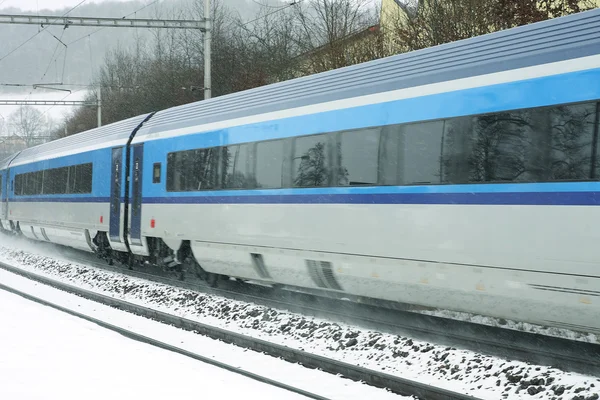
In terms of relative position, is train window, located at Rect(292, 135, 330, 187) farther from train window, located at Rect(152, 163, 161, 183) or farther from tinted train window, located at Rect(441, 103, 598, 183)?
train window, located at Rect(152, 163, 161, 183)

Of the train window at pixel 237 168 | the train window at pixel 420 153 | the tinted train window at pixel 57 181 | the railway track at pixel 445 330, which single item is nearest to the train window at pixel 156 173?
the railway track at pixel 445 330

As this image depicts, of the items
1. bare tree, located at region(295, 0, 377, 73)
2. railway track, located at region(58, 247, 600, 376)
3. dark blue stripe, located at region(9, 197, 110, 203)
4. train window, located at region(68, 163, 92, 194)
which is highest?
bare tree, located at region(295, 0, 377, 73)

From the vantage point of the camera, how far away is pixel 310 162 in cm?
938

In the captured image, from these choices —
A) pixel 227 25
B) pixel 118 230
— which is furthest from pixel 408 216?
pixel 227 25

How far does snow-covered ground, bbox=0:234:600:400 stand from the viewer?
6.03 m

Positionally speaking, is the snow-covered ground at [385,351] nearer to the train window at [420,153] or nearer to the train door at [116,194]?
the train window at [420,153]

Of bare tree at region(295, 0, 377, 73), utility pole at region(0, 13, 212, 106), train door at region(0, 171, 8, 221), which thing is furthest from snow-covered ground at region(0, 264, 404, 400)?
train door at region(0, 171, 8, 221)

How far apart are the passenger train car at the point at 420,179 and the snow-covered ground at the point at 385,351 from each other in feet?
1.84

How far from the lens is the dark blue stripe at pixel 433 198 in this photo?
20.7 ft

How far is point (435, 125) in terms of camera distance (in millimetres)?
7652

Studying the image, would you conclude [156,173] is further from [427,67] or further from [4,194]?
[4,194]

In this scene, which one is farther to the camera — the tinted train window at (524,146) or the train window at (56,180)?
the train window at (56,180)

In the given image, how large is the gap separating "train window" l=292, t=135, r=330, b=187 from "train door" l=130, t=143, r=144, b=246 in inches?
208

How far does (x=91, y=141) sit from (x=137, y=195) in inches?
147
